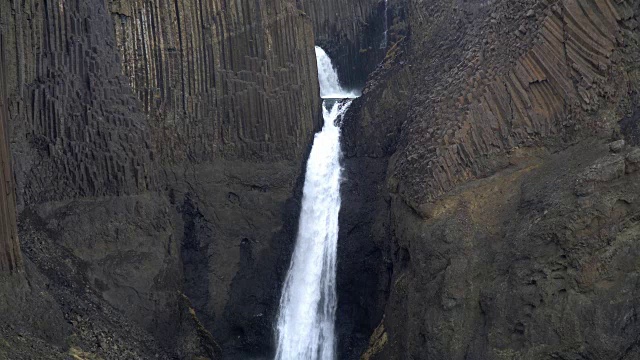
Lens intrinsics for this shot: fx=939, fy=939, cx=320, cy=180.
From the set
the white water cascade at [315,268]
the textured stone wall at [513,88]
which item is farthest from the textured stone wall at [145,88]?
the textured stone wall at [513,88]

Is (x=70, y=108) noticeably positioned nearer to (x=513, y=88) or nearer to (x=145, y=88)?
(x=145, y=88)

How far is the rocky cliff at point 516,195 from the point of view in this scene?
2194 centimetres

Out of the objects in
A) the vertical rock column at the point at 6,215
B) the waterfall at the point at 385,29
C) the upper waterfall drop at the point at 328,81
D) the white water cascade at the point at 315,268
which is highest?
the waterfall at the point at 385,29

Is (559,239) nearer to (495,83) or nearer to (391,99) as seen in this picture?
(495,83)

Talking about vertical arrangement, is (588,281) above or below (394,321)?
above

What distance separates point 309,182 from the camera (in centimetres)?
3247

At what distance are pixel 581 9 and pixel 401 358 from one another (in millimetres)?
10289

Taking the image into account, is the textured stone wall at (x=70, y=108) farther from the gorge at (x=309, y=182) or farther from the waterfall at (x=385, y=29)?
the waterfall at (x=385, y=29)

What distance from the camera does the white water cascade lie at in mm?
29656

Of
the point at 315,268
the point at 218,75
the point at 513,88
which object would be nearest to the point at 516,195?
the point at 513,88

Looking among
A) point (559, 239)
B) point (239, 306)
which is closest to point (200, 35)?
point (239, 306)

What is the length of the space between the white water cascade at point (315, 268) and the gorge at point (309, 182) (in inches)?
4.0

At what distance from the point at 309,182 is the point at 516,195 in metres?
9.86

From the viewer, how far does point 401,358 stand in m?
25.1
